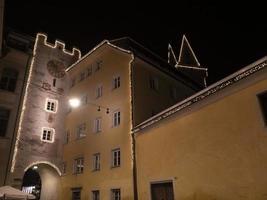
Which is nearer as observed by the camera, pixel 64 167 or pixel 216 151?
pixel 216 151

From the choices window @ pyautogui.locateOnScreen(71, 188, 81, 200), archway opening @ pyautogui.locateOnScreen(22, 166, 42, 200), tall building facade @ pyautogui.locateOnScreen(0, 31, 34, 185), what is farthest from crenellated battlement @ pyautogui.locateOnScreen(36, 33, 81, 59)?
archway opening @ pyautogui.locateOnScreen(22, 166, 42, 200)

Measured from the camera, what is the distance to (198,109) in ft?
43.1

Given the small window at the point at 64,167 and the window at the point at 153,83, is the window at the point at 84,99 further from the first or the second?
the window at the point at 153,83

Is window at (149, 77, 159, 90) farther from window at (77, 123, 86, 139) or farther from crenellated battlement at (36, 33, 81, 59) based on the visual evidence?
crenellated battlement at (36, 33, 81, 59)

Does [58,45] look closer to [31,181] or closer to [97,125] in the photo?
[97,125]

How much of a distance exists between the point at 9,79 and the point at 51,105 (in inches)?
188

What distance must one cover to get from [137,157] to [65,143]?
35.1 feet

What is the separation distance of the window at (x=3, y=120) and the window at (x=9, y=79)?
6.90ft

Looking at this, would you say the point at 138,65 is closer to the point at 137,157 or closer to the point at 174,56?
the point at 137,157

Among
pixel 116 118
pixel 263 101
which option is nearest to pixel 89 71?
pixel 116 118

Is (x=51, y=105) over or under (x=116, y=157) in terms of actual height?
over

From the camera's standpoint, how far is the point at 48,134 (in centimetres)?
2484

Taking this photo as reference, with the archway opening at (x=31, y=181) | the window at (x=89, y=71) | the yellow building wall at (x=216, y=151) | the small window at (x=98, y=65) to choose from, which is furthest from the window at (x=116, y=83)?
the archway opening at (x=31, y=181)

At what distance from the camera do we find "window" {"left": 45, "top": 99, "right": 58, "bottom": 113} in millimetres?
25597
